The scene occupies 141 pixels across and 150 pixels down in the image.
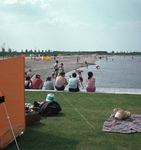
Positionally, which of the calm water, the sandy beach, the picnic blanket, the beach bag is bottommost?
the calm water

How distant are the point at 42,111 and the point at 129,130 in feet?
8.45

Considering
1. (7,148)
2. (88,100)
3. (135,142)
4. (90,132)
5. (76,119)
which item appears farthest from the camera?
(88,100)

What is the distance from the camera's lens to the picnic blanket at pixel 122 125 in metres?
5.24

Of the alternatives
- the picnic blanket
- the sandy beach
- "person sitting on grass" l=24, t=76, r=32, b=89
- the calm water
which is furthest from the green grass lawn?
A: the sandy beach

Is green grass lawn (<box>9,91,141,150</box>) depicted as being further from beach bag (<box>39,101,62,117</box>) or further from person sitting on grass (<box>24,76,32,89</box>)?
person sitting on grass (<box>24,76,32,89</box>)

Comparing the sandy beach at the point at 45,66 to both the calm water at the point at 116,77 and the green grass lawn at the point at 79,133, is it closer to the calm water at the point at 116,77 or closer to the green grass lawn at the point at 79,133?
the calm water at the point at 116,77

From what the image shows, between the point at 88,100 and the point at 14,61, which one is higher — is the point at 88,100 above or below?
below

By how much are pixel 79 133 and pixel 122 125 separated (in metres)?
→ 1.27

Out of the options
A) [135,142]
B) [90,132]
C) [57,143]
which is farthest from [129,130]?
[57,143]

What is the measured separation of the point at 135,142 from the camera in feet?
15.0

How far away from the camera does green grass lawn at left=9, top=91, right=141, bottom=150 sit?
4.41 meters

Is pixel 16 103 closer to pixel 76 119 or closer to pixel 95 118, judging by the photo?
pixel 76 119

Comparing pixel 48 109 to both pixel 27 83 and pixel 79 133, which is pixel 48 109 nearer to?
pixel 79 133

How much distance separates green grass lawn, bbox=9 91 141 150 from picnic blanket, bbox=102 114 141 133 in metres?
0.16
